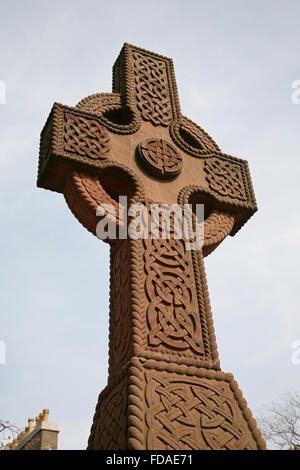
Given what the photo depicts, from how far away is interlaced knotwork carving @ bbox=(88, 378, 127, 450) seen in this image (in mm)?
2342

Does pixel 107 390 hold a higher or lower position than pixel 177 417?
higher

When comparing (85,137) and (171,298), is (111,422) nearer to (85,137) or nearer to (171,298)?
(171,298)

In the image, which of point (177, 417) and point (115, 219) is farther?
point (115, 219)

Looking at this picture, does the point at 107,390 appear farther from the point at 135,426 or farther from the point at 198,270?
the point at 198,270

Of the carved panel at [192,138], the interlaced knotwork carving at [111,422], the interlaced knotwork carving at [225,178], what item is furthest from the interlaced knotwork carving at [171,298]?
the carved panel at [192,138]

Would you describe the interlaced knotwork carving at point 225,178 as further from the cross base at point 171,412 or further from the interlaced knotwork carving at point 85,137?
the cross base at point 171,412

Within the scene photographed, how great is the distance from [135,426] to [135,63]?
3.14 meters

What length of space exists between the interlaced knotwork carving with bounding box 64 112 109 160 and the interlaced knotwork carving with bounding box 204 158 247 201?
92cm

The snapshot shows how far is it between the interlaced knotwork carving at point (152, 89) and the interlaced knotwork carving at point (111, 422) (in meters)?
2.25

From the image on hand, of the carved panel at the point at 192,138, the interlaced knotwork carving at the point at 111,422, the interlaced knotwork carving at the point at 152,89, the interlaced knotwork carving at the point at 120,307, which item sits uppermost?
the interlaced knotwork carving at the point at 152,89

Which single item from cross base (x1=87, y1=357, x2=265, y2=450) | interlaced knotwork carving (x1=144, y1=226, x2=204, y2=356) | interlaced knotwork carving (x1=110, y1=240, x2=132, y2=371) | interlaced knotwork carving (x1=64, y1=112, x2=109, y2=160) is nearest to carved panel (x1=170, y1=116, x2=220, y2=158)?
interlaced knotwork carving (x1=64, y1=112, x2=109, y2=160)

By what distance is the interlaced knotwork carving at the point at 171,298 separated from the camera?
2758mm

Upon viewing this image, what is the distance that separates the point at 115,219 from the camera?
312 cm
